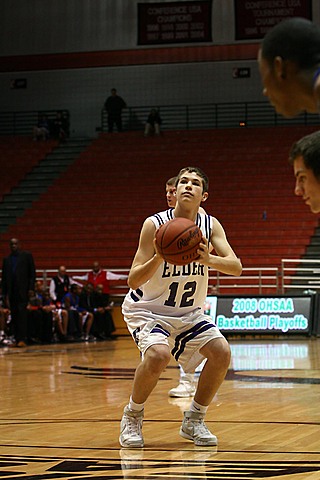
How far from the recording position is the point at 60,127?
94.0ft

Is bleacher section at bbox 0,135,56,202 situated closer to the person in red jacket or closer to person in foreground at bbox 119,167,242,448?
the person in red jacket

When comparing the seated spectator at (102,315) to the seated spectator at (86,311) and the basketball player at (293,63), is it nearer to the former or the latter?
the seated spectator at (86,311)

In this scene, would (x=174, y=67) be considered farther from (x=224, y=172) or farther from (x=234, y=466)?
(x=234, y=466)

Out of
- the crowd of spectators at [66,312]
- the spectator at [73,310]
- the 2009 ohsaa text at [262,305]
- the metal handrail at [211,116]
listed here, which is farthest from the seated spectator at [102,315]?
the metal handrail at [211,116]

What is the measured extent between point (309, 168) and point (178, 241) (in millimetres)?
2217

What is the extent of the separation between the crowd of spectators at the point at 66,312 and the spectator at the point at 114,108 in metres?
8.83

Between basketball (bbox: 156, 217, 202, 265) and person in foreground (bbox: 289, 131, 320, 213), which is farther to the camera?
basketball (bbox: 156, 217, 202, 265)

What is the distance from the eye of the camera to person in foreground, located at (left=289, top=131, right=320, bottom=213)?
122 inches

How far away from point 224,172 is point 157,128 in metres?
3.45

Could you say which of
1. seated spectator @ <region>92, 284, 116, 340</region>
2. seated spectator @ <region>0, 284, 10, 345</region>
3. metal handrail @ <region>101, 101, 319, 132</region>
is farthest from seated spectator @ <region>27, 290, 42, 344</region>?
metal handrail @ <region>101, 101, 319, 132</region>

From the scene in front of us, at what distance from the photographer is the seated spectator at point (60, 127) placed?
28.6 metres

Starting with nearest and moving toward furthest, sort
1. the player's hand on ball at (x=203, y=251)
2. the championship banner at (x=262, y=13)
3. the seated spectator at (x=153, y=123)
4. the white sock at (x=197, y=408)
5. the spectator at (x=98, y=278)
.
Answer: the player's hand on ball at (x=203, y=251), the white sock at (x=197, y=408), the spectator at (x=98, y=278), the championship banner at (x=262, y=13), the seated spectator at (x=153, y=123)

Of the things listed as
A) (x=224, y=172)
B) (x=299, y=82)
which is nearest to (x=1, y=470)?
(x=299, y=82)

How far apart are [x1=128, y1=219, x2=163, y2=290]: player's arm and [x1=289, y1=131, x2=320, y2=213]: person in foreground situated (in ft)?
7.55
